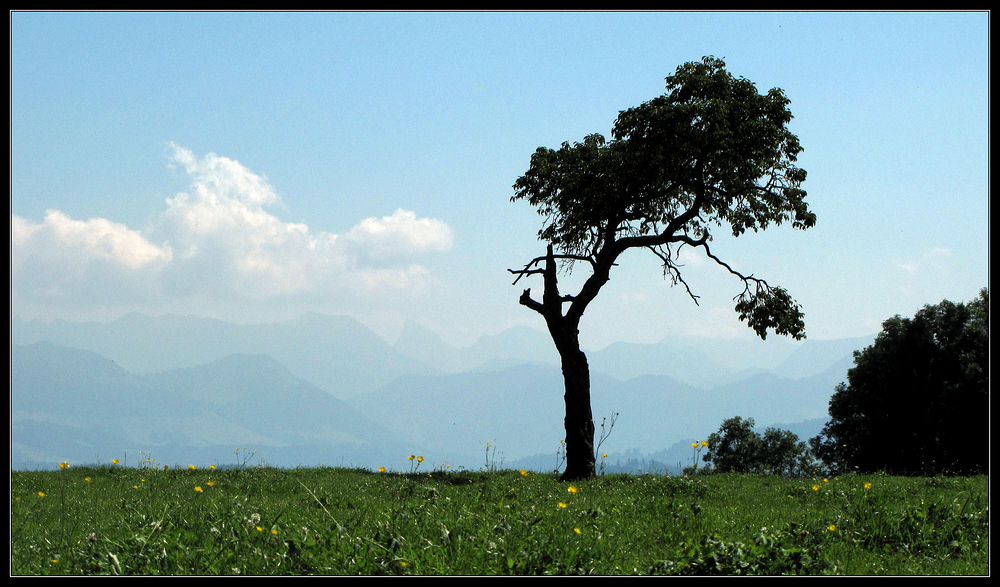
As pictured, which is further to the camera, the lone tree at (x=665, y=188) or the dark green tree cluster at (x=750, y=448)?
the dark green tree cluster at (x=750, y=448)

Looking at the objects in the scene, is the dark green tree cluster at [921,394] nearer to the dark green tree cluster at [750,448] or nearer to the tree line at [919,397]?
the tree line at [919,397]

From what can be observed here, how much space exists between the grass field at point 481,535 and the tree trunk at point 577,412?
5073 mm

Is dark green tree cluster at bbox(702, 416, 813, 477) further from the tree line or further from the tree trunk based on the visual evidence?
the tree trunk

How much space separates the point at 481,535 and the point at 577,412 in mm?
10609

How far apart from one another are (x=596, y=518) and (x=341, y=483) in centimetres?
702

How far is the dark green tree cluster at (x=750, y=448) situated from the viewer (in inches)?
1780

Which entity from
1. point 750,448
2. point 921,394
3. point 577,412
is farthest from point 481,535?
point 750,448

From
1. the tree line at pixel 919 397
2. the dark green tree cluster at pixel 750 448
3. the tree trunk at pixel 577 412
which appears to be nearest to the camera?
the tree trunk at pixel 577 412

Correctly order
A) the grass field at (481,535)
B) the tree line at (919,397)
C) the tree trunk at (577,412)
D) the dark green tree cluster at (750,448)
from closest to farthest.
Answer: the grass field at (481,535) < the tree trunk at (577,412) < the tree line at (919,397) < the dark green tree cluster at (750,448)

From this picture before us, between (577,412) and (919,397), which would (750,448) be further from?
(577,412)

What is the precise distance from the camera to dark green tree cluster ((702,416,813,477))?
45219mm

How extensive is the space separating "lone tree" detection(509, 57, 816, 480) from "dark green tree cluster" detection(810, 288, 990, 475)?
1526 cm

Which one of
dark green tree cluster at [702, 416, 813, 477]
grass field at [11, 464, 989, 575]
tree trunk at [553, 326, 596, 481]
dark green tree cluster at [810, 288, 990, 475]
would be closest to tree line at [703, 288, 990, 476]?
dark green tree cluster at [810, 288, 990, 475]

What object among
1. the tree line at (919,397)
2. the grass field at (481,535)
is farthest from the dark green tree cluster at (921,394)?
the grass field at (481,535)
